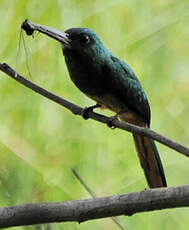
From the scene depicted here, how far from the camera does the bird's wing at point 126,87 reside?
74.3 inches

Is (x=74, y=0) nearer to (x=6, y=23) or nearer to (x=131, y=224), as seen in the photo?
(x=6, y=23)

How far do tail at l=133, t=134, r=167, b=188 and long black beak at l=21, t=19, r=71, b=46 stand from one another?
49 centimetres

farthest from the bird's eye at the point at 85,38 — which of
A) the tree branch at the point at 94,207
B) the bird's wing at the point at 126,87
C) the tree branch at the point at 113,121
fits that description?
the tree branch at the point at 94,207

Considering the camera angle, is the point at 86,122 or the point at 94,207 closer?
the point at 94,207

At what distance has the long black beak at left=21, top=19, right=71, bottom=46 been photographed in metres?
1.54

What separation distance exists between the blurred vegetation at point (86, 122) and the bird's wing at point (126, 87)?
0.79 ft

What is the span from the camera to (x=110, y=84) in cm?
187

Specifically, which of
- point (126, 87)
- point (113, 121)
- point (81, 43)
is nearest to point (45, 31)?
point (81, 43)

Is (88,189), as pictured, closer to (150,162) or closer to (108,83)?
(150,162)

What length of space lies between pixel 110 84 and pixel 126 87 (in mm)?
91

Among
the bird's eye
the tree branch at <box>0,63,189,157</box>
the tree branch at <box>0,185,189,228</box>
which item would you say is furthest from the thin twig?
the tree branch at <box>0,185,189,228</box>

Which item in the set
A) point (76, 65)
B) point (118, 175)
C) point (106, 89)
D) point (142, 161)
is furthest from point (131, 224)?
point (76, 65)

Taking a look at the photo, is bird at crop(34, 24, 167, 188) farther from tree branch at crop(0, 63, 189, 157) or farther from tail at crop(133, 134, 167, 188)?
tree branch at crop(0, 63, 189, 157)

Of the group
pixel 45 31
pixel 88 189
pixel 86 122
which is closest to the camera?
pixel 45 31
